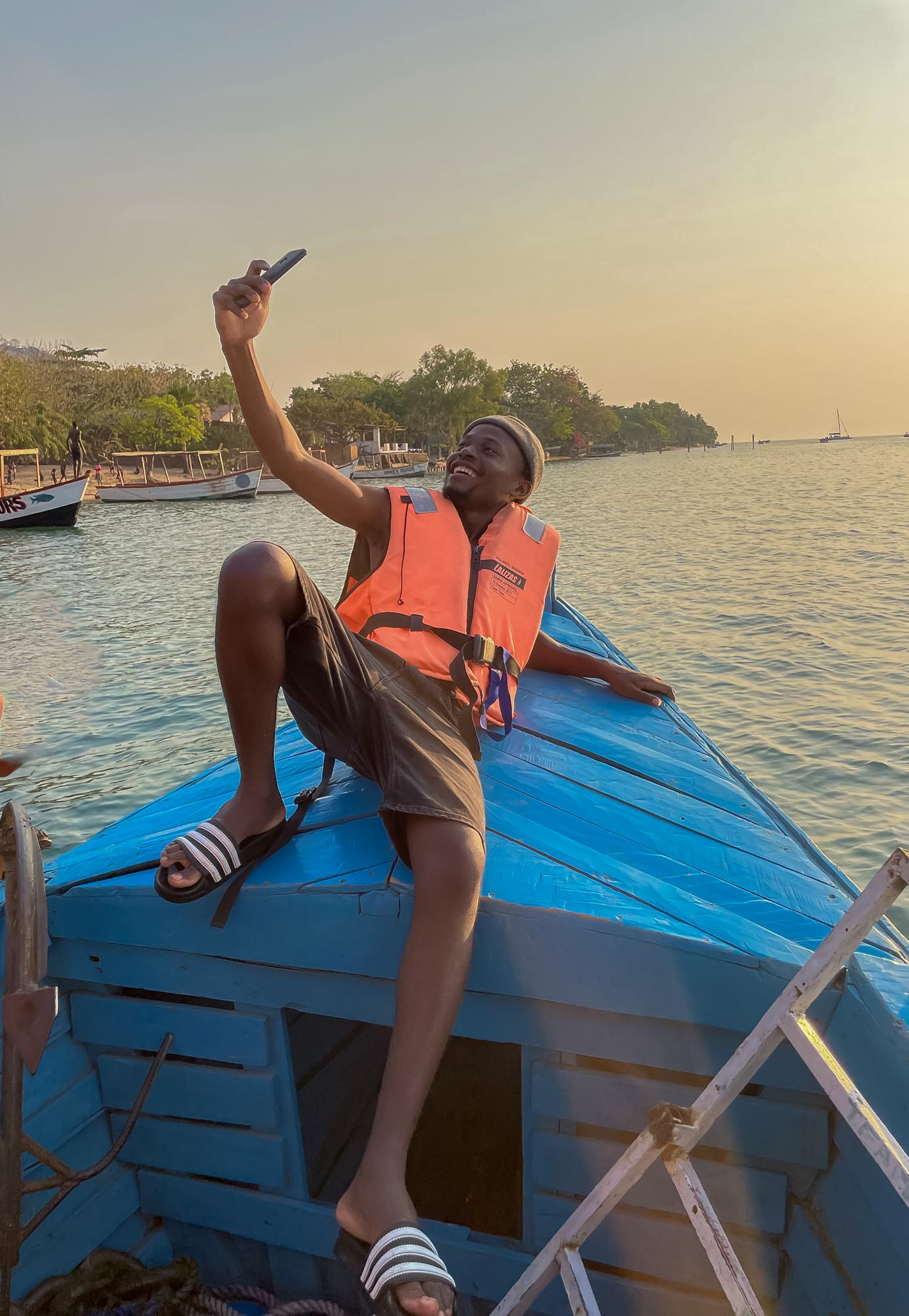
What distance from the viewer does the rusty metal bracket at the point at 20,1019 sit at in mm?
1530

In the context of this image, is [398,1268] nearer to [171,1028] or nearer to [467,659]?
[171,1028]

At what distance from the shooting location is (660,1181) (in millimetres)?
1839

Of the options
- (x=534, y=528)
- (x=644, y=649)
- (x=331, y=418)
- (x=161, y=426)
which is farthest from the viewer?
(x=331, y=418)

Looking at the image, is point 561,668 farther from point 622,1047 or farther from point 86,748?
point 86,748

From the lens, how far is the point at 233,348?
222 cm

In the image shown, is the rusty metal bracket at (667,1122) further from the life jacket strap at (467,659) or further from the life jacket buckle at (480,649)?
the life jacket buckle at (480,649)

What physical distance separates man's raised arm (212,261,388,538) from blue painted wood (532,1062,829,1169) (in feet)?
4.72

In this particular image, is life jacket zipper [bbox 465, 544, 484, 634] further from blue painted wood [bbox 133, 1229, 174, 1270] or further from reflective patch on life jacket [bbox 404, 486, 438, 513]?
blue painted wood [bbox 133, 1229, 174, 1270]

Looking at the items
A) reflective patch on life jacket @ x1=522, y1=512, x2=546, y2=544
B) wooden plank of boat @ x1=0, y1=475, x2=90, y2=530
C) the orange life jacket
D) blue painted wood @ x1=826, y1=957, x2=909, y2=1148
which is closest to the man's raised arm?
the orange life jacket

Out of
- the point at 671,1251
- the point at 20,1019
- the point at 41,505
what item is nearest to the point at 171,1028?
the point at 20,1019

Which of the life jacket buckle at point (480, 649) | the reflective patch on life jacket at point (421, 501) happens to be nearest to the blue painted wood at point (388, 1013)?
the life jacket buckle at point (480, 649)

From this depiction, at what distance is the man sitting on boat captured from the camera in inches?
63.3

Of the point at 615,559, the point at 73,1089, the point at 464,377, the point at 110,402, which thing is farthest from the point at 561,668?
the point at 464,377

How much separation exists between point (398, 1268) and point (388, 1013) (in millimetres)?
553
